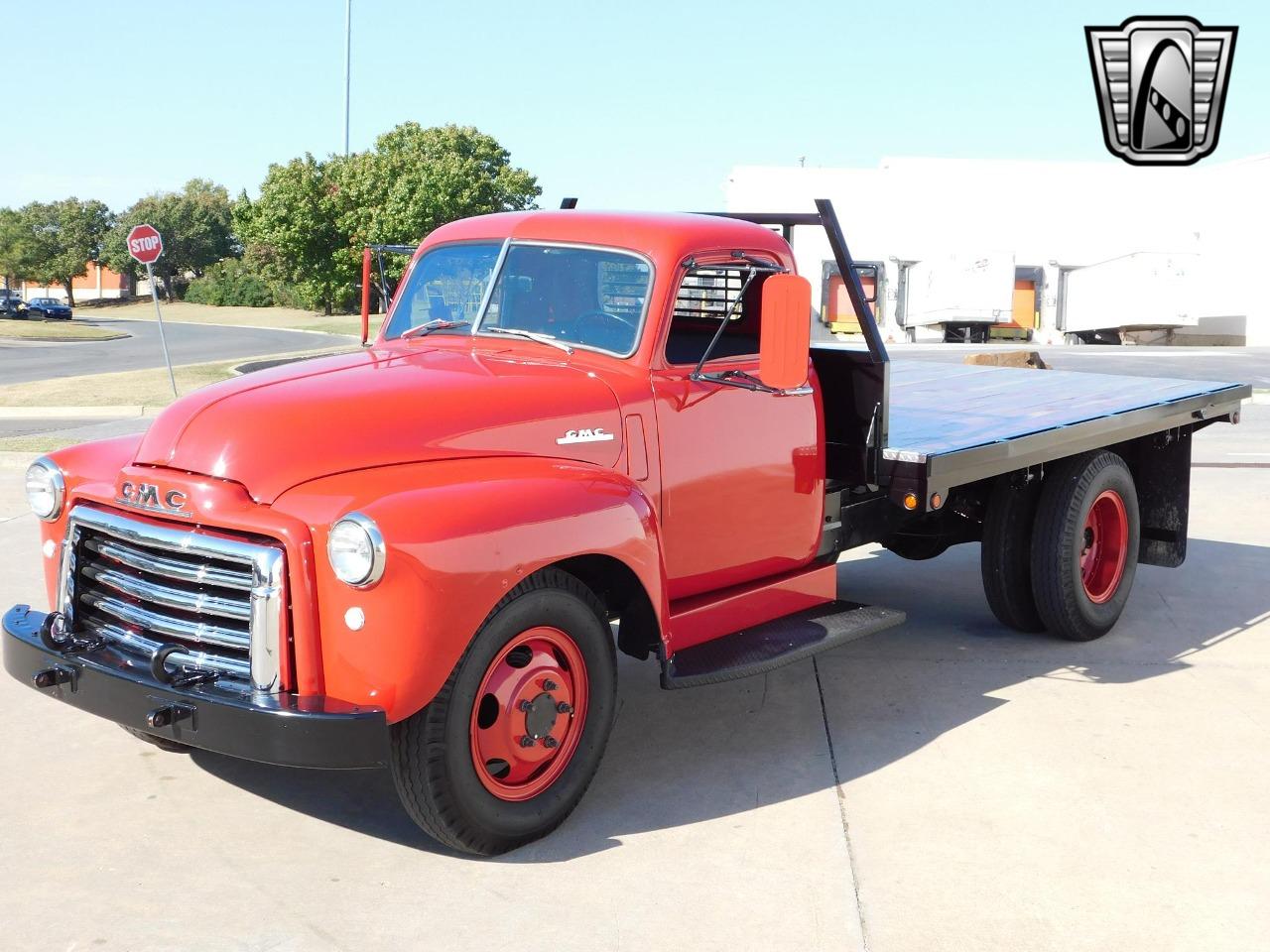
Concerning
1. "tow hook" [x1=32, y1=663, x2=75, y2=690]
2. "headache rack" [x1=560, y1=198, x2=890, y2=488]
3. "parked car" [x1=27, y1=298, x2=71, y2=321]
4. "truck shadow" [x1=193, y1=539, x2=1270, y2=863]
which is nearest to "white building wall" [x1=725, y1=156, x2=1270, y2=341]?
"parked car" [x1=27, y1=298, x2=71, y2=321]

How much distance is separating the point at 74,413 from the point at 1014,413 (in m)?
16.0

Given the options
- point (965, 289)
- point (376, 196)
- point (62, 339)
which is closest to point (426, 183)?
point (376, 196)

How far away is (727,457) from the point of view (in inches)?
191

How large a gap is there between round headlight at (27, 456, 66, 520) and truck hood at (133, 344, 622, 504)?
35 cm

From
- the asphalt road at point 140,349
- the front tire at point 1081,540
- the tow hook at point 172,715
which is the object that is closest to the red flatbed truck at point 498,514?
the tow hook at point 172,715

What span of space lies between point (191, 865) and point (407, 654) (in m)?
1.03

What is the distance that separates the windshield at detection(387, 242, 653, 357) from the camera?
4.72 m

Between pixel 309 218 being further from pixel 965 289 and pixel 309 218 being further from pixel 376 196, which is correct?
pixel 965 289

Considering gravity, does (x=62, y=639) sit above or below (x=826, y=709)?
above

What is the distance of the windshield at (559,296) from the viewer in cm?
472

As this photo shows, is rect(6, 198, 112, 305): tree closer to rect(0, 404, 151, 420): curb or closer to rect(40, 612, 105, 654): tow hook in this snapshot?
rect(0, 404, 151, 420): curb

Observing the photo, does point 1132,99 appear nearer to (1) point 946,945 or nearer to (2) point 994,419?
(2) point 994,419

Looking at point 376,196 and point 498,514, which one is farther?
point 376,196

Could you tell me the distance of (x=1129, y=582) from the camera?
6766 millimetres
